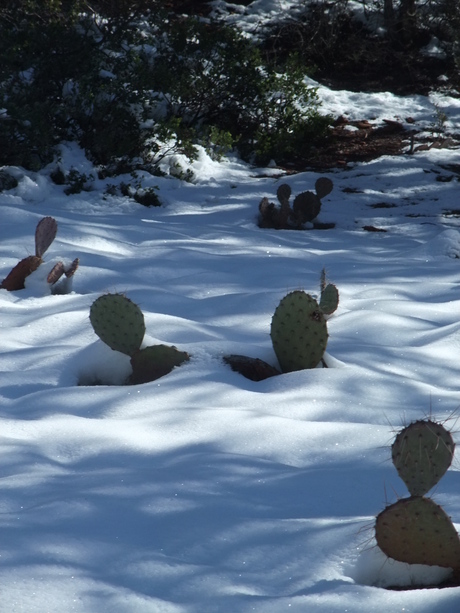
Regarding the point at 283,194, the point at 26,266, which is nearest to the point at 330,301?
the point at 26,266

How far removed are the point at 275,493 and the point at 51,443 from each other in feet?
2.26

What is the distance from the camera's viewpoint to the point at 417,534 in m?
1.60

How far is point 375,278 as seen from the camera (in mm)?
4945

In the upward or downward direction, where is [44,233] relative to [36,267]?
upward

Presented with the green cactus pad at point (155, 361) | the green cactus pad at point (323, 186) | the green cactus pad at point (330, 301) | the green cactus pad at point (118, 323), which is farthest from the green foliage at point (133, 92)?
the green cactus pad at point (155, 361)

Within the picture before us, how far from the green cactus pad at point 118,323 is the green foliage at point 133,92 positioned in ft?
14.7

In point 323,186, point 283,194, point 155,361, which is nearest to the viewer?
point 155,361

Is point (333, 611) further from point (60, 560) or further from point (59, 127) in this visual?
point (59, 127)

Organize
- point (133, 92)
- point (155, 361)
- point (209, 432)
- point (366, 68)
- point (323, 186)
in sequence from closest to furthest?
point (209, 432), point (155, 361), point (323, 186), point (133, 92), point (366, 68)

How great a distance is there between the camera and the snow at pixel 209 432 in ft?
4.78

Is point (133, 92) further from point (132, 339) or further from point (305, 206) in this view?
point (132, 339)

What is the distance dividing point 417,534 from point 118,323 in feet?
5.31

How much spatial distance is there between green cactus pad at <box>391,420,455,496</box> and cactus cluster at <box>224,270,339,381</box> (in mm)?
1222

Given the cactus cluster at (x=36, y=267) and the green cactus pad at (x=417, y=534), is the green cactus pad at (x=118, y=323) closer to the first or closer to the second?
the cactus cluster at (x=36, y=267)
